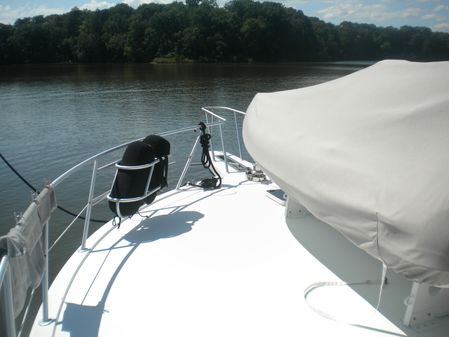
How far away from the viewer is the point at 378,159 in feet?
6.98

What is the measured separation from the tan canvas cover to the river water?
1.66m

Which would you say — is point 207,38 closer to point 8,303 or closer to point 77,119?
point 77,119

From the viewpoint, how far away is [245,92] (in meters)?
31.2

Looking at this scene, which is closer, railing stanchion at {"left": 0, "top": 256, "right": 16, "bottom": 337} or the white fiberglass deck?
railing stanchion at {"left": 0, "top": 256, "right": 16, "bottom": 337}

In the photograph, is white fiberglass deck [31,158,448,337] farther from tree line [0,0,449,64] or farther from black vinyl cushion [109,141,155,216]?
tree line [0,0,449,64]

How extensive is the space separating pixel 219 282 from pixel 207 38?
78.9 m

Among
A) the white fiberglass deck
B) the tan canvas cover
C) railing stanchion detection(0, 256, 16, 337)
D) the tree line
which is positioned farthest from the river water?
the tree line

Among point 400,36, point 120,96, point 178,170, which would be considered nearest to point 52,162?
point 178,170

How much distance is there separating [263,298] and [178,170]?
1000 centimetres

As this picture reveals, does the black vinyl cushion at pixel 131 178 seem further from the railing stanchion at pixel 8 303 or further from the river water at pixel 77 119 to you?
the railing stanchion at pixel 8 303

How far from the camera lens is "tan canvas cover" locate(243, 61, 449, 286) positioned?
5.63ft

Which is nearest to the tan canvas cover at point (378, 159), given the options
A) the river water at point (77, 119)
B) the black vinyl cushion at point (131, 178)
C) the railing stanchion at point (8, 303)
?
the black vinyl cushion at point (131, 178)

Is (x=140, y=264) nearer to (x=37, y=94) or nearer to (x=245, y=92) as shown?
(x=245, y=92)

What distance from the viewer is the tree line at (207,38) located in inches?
3031
